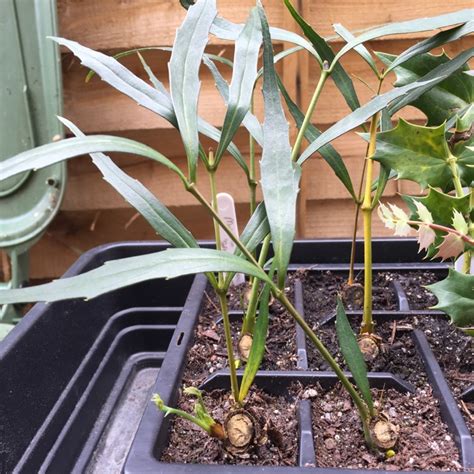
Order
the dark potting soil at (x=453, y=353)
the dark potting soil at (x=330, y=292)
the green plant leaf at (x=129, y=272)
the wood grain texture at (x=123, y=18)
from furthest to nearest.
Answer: the wood grain texture at (x=123, y=18) → the dark potting soil at (x=330, y=292) → the dark potting soil at (x=453, y=353) → the green plant leaf at (x=129, y=272)

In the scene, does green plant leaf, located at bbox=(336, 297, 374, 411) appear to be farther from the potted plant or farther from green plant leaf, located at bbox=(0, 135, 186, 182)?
green plant leaf, located at bbox=(0, 135, 186, 182)

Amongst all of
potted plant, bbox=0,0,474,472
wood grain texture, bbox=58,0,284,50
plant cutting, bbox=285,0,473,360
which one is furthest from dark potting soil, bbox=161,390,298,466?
wood grain texture, bbox=58,0,284,50

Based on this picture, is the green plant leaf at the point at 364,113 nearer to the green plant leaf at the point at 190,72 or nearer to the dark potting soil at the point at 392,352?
the green plant leaf at the point at 190,72

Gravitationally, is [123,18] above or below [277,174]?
above

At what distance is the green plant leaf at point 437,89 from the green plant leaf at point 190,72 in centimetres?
22

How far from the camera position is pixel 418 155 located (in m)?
0.47

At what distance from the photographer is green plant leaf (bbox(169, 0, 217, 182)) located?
1.16 ft

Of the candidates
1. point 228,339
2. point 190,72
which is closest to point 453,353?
point 228,339

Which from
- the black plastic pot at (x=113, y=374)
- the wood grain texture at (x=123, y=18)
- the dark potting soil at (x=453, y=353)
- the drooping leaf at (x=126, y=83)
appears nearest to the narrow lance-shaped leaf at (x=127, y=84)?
the drooping leaf at (x=126, y=83)

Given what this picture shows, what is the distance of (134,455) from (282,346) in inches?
9.5

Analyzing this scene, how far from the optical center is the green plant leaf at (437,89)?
51 cm

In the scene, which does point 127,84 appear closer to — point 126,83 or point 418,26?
point 126,83

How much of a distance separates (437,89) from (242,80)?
0.80ft

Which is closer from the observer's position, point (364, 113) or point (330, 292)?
point (364, 113)
